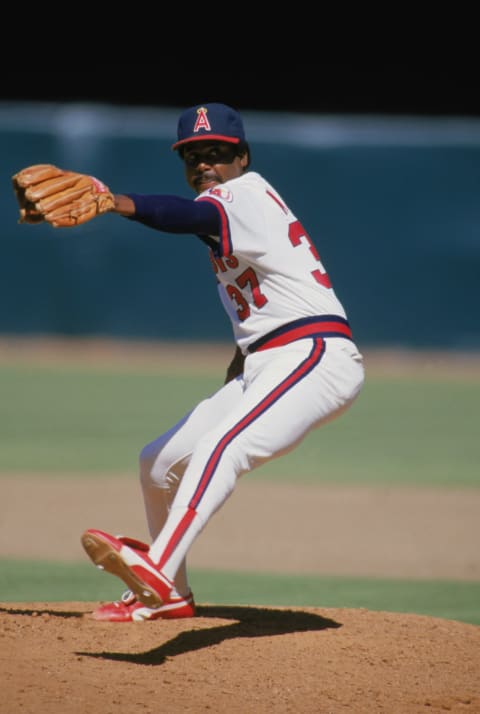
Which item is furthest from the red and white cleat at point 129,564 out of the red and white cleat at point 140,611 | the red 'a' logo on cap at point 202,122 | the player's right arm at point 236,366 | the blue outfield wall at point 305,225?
the blue outfield wall at point 305,225

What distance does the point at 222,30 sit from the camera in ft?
55.8

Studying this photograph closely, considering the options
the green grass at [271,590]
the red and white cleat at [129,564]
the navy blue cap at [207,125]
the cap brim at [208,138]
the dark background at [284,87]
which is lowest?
the green grass at [271,590]

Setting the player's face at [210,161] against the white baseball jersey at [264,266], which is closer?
the white baseball jersey at [264,266]

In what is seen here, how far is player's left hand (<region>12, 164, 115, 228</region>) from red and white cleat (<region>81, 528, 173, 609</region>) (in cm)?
93

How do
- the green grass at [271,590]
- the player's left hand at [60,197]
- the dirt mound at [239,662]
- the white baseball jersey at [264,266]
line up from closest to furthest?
the dirt mound at [239,662] → the player's left hand at [60,197] → the white baseball jersey at [264,266] → the green grass at [271,590]

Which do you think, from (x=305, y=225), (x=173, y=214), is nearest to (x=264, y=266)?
(x=173, y=214)

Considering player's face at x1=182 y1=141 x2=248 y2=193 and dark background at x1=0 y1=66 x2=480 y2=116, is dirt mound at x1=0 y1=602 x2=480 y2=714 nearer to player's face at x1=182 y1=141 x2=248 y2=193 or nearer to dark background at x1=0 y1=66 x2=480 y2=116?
player's face at x1=182 y1=141 x2=248 y2=193

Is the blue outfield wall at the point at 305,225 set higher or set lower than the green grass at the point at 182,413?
higher

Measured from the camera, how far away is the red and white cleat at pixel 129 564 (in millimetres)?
3264

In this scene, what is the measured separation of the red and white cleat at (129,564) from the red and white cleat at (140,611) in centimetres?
79

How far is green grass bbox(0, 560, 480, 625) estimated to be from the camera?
186 inches

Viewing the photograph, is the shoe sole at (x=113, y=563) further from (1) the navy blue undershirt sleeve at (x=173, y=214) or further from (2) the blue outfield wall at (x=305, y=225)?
(2) the blue outfield wall at (x=305, y=225)

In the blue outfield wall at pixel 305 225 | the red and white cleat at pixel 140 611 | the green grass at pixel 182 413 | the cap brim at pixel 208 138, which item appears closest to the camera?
the cap brim at pixel 208 138

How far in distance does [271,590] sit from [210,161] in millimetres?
1950
